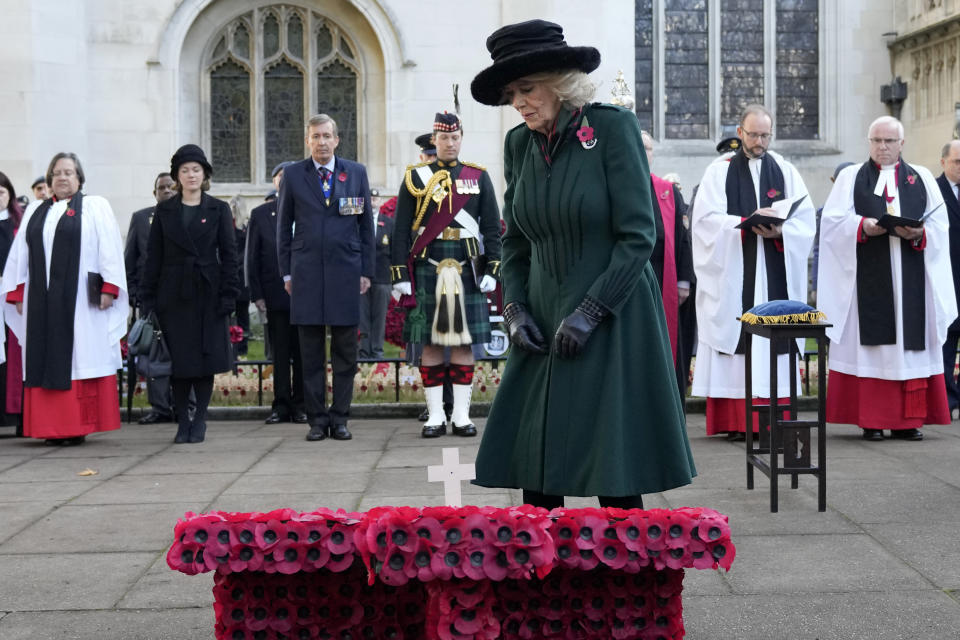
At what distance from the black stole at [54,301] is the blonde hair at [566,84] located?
5744mm

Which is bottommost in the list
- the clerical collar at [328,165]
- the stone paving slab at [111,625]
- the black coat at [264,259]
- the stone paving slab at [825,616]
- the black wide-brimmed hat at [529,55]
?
the stone paving slab at [111,625]

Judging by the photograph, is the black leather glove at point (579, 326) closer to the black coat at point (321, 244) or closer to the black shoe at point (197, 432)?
the black coat at point (321, 244)

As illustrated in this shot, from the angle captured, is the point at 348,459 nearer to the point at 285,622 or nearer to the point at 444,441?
the point at 444,441

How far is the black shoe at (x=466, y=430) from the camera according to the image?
28.7ft

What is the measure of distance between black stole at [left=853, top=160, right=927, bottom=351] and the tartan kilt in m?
2.58

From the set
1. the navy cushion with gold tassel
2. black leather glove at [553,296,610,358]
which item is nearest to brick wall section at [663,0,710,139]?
the navy cushion with gold tassel

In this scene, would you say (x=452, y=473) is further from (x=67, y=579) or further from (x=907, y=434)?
(x=907, y=434)

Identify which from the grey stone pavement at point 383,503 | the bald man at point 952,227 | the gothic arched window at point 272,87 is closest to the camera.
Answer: the grey stone pavement at point 383,503

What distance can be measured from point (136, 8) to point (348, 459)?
11.4 metres

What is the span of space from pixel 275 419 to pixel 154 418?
996 mm

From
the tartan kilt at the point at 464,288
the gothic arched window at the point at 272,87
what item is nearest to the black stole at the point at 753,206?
the tartan kilt at the point at 464,288

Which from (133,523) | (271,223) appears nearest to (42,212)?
(271,223)

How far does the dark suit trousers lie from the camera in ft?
31.1

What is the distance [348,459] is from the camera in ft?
25.3
